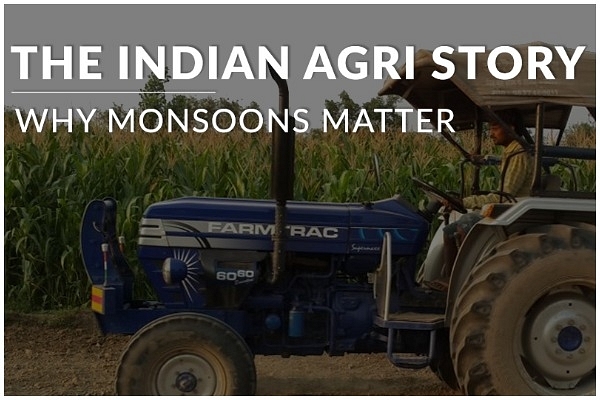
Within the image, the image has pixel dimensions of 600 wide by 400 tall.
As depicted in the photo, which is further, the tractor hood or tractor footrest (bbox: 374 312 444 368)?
the tractor hood

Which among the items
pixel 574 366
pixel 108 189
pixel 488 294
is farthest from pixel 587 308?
pixel 108 189

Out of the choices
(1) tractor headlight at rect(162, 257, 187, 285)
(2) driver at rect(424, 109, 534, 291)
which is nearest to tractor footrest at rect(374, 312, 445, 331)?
(2) driver at rect(424, 109, 534, 291)

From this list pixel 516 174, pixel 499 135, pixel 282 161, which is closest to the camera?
pixel 282 161

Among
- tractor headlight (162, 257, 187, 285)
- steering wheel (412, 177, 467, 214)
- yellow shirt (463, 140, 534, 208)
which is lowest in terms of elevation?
tractor headlight (162, 257, 187, 285)

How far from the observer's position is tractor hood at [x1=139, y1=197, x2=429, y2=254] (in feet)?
16.6

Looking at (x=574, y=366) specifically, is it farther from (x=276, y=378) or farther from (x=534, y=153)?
(x=276, y=378)

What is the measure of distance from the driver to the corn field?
2505 mm

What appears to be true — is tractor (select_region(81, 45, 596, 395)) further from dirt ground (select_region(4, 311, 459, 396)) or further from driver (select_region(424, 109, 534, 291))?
dirt ground (select_region(4, 311, 459, 396))

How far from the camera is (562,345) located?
15.5ft

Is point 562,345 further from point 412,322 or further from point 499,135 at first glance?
point 499,135

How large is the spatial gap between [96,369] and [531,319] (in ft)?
11.5

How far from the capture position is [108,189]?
8148 millimetres

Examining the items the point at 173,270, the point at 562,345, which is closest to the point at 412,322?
the point at 562,345

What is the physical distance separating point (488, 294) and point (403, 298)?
→ 2.52 ft
